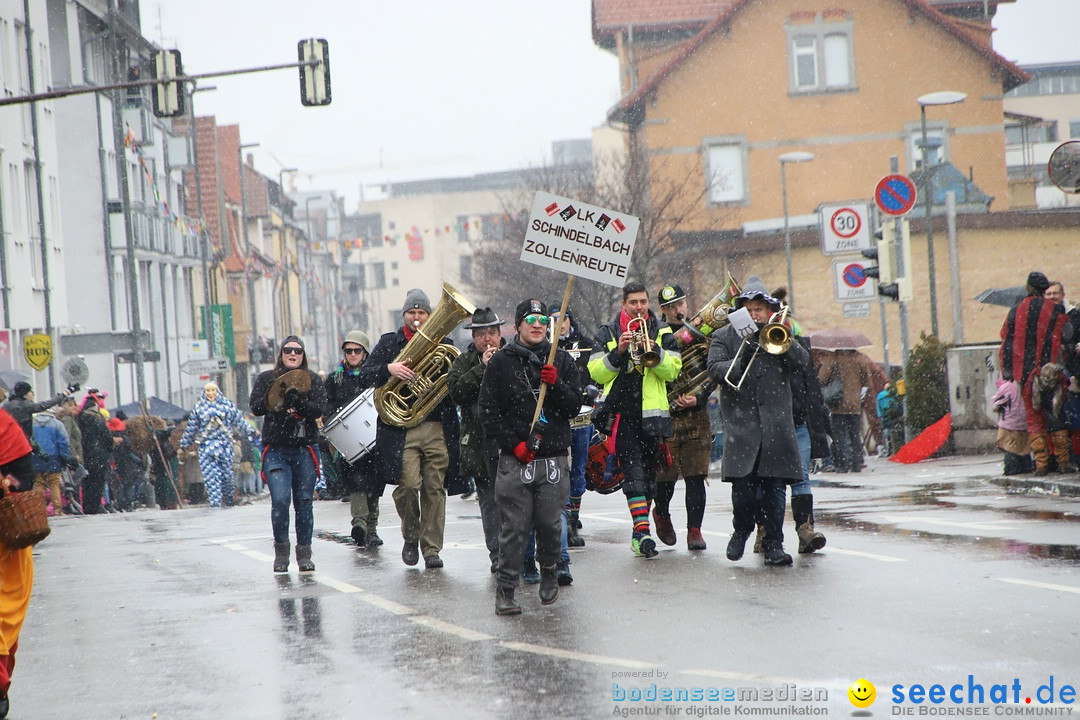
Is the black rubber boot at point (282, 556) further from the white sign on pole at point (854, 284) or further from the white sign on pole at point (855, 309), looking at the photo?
the white sign on pole at point (855, 309)

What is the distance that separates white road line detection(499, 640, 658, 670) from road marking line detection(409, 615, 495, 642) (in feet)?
0.76

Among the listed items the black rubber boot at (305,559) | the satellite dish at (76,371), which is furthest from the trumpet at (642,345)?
the satellite dish at (76,371)

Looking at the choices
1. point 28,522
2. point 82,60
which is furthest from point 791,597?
point 82,60

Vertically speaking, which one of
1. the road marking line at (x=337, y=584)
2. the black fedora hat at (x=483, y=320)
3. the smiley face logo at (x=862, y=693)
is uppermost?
the black fedora hat at (x=483, y=320)

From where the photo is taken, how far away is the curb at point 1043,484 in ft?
46.8

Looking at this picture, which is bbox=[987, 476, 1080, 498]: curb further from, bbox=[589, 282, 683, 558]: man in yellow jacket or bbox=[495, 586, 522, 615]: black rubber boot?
bbox=[495, 586, 522, 615]: black rubber boot

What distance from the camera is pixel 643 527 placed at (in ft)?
36.3

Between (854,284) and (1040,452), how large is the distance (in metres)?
6.53

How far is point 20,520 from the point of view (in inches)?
280

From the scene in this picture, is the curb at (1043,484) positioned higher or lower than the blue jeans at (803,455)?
lower

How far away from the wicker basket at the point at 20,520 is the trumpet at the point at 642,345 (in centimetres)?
461

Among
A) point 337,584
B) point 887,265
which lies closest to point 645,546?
point 337,584

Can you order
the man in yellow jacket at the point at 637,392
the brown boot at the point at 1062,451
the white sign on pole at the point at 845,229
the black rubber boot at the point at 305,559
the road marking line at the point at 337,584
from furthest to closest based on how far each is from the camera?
the white sign on pole at the point at 845,229 < the brown boot at the point at 1062,451 < the black rubber boot at the point at 305,559 < the man in yellow jacket at the point at 637,392 < the road marking line at the point at 337,584

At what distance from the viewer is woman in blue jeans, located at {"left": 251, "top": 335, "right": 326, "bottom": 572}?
11547 millimetres
